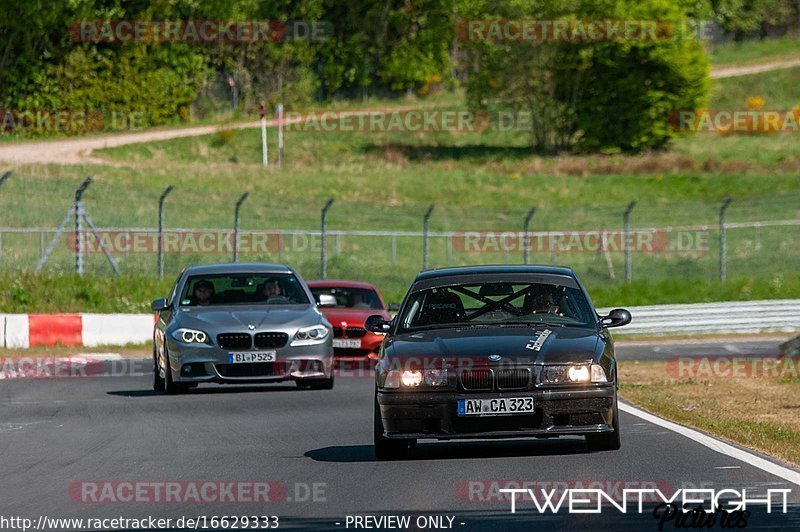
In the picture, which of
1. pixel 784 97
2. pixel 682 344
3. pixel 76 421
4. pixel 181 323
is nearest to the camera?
pixel 76 421

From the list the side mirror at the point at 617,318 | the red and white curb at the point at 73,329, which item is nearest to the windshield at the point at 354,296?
the red and white curb at the point at 73,329

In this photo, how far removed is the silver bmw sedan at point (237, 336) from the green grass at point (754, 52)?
79.1 m

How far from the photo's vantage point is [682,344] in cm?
3123

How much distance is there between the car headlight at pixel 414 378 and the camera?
11.4 m

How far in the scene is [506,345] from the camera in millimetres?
11578

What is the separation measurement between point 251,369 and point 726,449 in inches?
290

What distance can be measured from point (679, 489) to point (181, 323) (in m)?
9.49

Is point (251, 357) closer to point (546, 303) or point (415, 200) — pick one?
point (546, 303)

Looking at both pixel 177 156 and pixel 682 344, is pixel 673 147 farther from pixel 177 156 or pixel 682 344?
pixel 682 344

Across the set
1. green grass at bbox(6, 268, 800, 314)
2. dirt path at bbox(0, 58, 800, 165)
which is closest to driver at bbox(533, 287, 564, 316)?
green grass at bbox(6, 268, 800, 314)

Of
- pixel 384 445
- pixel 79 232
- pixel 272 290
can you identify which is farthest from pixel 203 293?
pixel 79 232

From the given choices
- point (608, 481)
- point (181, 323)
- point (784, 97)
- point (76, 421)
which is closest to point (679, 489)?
point (608, 481)

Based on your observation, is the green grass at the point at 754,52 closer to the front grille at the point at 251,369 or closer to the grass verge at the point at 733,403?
the grass verge at the point at 733,403

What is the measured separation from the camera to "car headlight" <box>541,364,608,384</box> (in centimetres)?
1138
